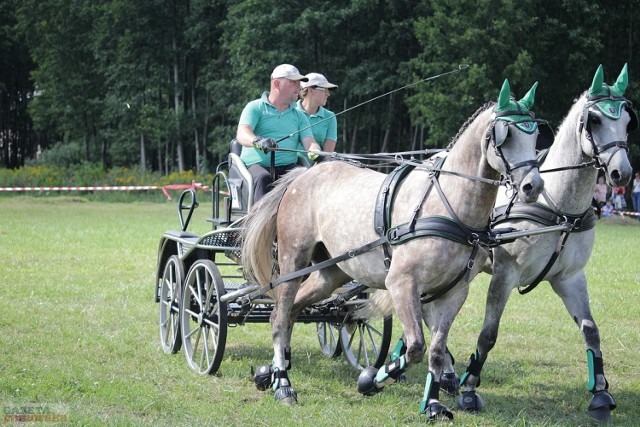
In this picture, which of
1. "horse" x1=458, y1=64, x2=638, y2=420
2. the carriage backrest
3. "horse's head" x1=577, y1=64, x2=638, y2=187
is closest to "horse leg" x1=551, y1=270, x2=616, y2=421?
"horse" x1=458, y1=64, x2=638, y2=420

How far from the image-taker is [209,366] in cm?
667

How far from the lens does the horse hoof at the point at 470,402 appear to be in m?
5.82

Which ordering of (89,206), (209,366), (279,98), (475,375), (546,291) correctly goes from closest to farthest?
(475,375) < (209,366) < (279,98) < (546,291) < (89,206)

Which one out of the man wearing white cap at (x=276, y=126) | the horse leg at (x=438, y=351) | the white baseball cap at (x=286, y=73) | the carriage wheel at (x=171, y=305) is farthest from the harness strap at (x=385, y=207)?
the carriage wheel at (x=171, y=305)

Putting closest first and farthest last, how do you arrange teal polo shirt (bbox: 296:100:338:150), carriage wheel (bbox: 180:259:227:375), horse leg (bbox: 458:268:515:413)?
horse leg (bbox: 458:268:515:413) → carriage wheel (bbox: 180:259:227:375) → teal polo shirt (bbox: 296:100:338:150)

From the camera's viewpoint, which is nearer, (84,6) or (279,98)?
(279,98)

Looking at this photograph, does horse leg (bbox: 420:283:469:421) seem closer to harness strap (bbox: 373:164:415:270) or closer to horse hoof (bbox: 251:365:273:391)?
harness strap (bbox: 373:164:415:270)

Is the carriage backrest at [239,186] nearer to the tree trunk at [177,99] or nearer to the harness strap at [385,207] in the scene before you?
the harness strap at [385,207]

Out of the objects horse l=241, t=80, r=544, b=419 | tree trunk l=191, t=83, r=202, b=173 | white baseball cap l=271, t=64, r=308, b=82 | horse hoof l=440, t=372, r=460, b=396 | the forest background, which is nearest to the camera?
horse l=241, t=80, r=544, b=419

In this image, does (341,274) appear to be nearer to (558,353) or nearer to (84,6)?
(558,353)

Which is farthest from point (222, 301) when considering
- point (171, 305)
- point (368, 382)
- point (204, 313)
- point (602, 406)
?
point (602, 406)

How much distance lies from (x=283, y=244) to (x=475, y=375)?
5.21ft

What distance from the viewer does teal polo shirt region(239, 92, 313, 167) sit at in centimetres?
714

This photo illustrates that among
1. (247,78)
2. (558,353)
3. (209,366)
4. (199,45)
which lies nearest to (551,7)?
(247,78)
